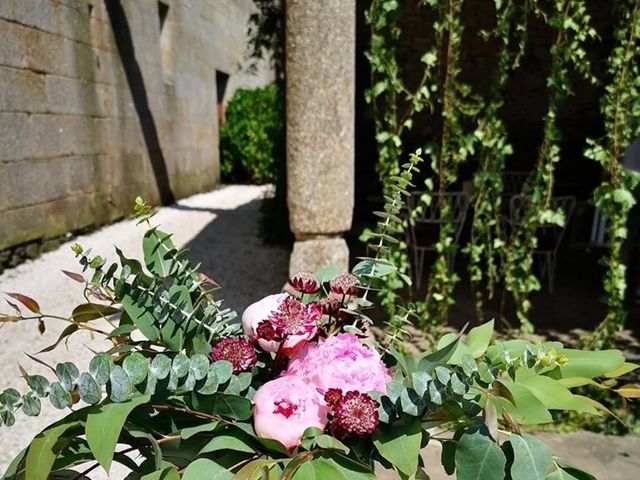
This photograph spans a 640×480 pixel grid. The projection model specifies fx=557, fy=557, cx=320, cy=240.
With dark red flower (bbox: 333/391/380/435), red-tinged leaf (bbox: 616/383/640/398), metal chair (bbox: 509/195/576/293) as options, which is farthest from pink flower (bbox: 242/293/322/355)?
metal chair (bbox: 509/195/576/293)

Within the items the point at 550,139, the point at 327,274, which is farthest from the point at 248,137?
the point at 327,274

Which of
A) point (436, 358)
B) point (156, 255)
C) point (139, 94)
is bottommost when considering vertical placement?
point (436, 358)

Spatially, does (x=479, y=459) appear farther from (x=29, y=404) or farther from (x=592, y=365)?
(x=29, y=404)

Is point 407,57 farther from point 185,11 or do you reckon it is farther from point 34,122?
point 185,11

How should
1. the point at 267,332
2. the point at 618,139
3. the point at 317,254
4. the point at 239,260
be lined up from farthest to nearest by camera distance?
1. the point at 239,260
2. the point at 618,139
3. the point at 317,254
4. the point at 267,332

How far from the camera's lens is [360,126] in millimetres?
5328

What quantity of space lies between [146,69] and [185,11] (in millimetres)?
2143

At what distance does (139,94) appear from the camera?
693 cm

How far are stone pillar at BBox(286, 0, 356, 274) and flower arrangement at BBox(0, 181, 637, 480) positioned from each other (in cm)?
167

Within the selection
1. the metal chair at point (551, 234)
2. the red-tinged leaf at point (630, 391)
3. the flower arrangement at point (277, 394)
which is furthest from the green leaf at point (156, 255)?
the metal chair at point (551, 234)

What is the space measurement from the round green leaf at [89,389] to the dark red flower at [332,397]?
251 mm

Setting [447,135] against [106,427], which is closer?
[106,427]

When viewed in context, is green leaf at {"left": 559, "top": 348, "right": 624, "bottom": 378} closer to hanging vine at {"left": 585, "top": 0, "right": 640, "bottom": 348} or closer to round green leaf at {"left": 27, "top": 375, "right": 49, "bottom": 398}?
round green leaf at {"left": 27, "top": 375, "right": 49, "bottom": 398}

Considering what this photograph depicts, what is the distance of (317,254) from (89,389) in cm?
204
